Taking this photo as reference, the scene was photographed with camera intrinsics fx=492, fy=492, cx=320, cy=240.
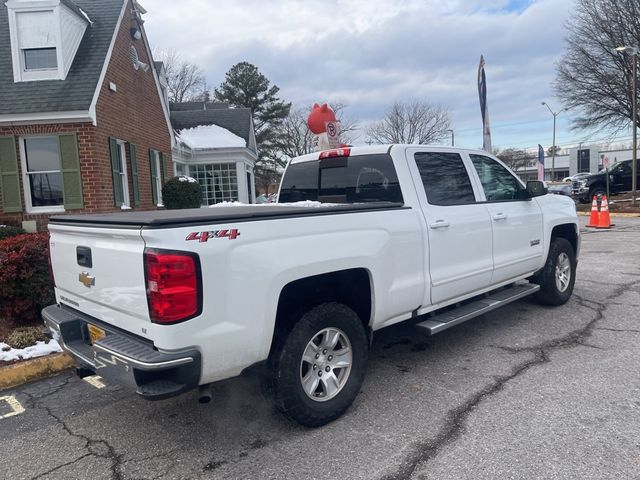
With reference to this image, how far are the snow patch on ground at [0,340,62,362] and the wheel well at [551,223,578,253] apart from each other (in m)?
5.53

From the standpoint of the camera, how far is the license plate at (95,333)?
3.08 m

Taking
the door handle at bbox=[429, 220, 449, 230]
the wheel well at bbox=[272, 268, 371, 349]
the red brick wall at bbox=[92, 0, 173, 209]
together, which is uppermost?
the red brick wall at bbox=[92, 0, 173, 209]

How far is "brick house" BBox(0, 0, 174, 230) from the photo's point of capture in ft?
36.5

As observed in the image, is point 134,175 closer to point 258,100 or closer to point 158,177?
point 158,177

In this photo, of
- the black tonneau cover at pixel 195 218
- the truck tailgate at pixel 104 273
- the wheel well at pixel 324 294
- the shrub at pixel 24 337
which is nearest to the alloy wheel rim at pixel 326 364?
the wheel well at pixel 324 294

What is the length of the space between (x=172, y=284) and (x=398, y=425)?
1.80 metres

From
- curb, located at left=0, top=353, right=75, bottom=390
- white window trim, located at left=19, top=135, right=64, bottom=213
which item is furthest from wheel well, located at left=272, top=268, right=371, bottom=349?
white window trim, located at left=19, top=135, right=64, bottom=213

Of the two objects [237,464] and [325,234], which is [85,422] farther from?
[325,234]

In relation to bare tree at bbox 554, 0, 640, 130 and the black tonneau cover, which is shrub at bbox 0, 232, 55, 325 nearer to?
the black tonneau cover

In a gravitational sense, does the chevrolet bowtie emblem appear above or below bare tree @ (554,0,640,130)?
below

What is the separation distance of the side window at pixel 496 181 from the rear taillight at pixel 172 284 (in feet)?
10.7

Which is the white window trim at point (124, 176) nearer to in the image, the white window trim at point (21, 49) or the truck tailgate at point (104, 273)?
the white window trim at point (21, 49)

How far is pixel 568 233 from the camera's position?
6.11 metres

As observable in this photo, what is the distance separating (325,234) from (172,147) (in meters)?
15.4
